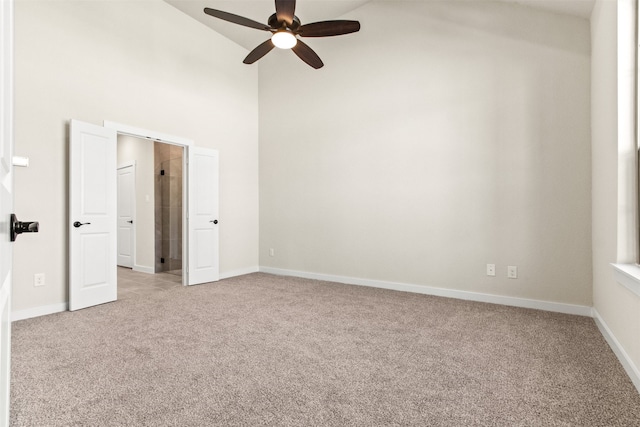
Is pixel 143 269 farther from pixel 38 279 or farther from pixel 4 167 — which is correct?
pixel 4 167

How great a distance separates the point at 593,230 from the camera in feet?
10.0

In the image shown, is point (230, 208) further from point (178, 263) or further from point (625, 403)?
point (625, 403)

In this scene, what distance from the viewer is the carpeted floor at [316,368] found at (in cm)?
159

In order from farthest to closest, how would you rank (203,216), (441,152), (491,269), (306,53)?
(203,216) < (441,152) < (491,269) < (306,53)

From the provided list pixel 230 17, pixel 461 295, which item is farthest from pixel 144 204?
pixel 461 295

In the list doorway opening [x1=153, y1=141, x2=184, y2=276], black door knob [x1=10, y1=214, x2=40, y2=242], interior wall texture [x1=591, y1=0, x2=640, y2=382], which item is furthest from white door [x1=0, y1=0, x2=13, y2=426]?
doorway opening [x1=153, y1=141, x2=184, y2=276]

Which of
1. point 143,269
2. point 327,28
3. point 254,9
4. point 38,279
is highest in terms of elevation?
point 254,9

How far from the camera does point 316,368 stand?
205cm

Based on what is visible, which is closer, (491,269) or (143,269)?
(491,269)

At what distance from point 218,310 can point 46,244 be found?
1.83 metres

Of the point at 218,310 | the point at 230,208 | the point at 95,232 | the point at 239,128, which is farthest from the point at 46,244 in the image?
the point at 239,128

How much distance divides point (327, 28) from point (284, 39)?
417mm

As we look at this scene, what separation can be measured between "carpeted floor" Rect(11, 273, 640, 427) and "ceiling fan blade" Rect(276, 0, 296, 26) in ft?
8.60

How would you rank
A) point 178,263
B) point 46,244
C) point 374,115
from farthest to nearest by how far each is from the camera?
point 178,263, point 374,115, point 46,244
